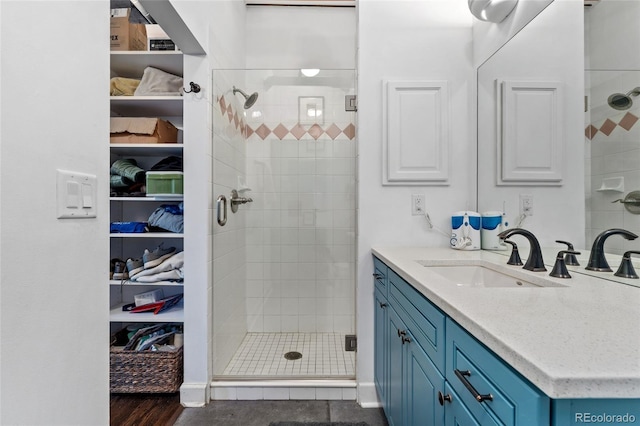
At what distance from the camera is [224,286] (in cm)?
198

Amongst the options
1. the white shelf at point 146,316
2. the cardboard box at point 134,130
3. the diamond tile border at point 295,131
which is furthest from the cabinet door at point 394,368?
the cardboard box at point 134,130

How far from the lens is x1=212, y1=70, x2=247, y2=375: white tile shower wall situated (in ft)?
6.03

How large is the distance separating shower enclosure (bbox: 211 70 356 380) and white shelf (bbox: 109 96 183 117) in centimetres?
42

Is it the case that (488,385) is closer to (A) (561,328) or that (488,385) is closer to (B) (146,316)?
(A) (561,328)

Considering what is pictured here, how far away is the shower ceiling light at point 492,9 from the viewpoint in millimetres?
1531

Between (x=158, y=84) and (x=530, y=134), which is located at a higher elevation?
(x=158, y=84)

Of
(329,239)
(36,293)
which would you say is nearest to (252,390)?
(329,239)

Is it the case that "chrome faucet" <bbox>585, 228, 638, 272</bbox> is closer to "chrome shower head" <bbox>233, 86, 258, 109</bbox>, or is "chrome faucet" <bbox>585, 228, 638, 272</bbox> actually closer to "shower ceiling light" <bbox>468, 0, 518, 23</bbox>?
"shower ceiling light" <bbox>468, 0, 518, 23</bbox>

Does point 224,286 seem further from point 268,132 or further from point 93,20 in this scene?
point 93,20

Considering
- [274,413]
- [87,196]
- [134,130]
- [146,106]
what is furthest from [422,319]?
[146,106]

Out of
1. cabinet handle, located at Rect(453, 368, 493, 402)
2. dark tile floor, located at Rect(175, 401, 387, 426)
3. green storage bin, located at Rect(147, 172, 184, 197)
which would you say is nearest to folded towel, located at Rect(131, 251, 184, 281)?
green storage bin, located at Rect(147, 172, 184, 197)

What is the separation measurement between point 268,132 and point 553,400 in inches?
91.4

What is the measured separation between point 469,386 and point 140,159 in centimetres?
232

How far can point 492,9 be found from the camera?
1.56 meters
